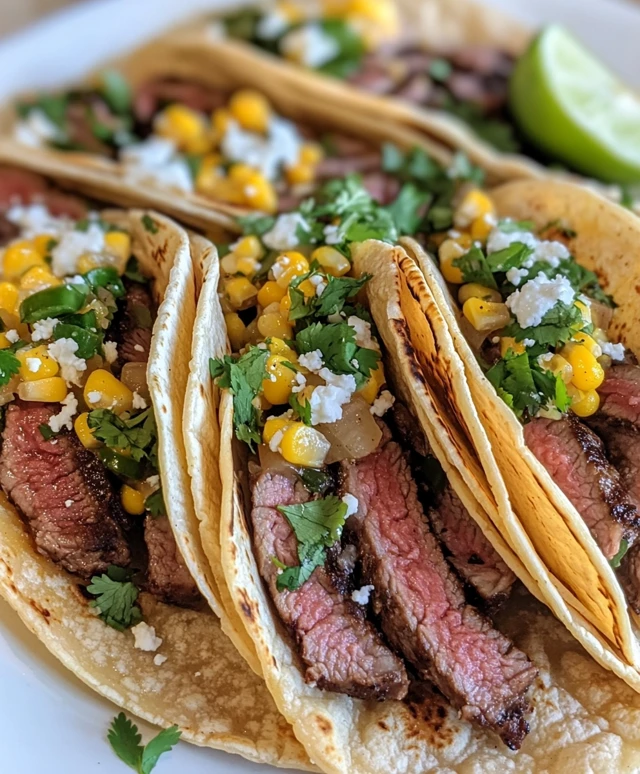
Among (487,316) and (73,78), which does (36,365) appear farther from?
(73,78)

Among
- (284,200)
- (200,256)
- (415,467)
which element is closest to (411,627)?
(415,467)

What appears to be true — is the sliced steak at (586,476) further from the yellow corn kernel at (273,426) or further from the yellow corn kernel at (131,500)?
the yellow corn kernel at (131,500)

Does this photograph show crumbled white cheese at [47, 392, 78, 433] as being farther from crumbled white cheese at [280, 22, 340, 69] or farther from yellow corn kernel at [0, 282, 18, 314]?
crumbled white cheese at [280, 22, 340, 69]

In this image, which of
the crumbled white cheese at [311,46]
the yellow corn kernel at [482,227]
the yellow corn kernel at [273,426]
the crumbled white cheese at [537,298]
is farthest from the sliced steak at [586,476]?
the crumbled white cheese at [311,46]

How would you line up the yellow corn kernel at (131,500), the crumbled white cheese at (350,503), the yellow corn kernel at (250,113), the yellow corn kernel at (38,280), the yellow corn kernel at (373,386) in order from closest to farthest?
1. the crumbled white cheese at (350,503)
2. the yellow corn kernel at (373,386)
3. the yellow corn kernel at (131,500)
4. the yellow corn kernel at (38,280)
5. the yellow corn kernel at (250,113)

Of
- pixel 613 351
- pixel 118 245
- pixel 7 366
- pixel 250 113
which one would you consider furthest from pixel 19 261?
pixel 613 351

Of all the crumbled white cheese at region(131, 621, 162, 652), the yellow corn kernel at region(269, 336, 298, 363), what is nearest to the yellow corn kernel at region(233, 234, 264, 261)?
the yellow corn kernel at region(269, 336, 298, 363)
